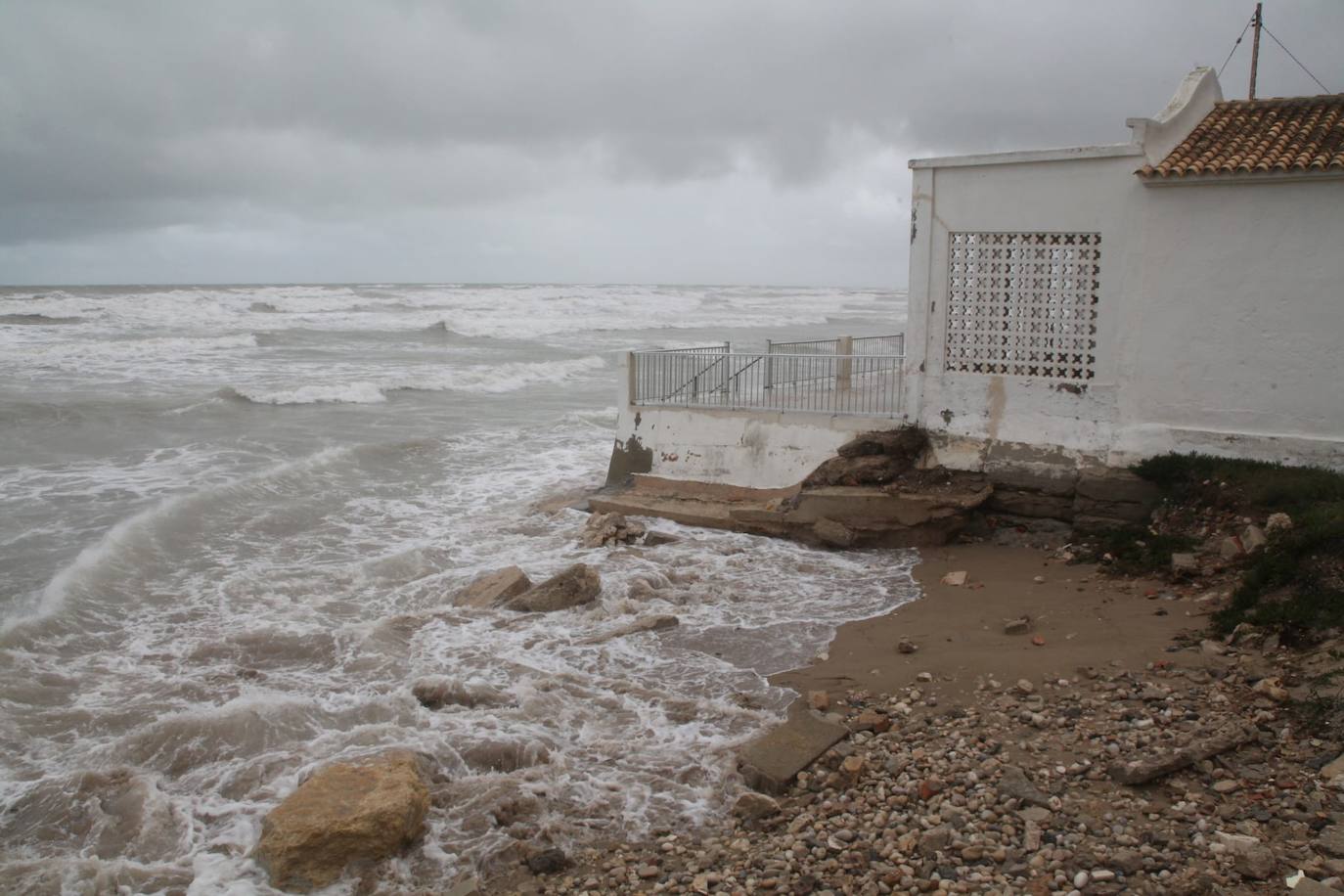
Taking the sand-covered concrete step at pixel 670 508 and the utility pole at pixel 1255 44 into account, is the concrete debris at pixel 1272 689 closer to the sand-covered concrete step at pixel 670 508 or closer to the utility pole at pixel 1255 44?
the sand-covered concrete step at pixel 670 508

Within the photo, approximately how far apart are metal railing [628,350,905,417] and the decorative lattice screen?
1.52 meters

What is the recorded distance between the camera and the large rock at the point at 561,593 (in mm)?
11047

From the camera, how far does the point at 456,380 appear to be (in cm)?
3319

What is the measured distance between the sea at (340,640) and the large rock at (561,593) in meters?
0.19

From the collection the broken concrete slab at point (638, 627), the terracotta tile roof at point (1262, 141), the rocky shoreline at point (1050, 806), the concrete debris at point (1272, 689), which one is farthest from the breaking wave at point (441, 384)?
the concrete debris at point (1272, 689)

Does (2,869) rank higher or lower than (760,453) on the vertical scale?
lower

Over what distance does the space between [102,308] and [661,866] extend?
63.2m

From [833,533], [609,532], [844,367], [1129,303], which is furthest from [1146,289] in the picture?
[609,532]

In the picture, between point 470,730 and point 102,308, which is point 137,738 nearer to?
point 470,730

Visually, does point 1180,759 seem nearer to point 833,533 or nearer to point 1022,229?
point 833,533

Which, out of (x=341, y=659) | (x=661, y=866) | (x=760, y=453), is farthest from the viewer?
(x=760, y=453)

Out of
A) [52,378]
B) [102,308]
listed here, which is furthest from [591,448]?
[102,308]

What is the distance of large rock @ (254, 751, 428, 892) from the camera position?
20.5 ft

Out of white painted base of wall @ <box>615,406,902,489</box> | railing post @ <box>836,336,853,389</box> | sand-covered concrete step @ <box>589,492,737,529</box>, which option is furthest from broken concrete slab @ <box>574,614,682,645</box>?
railing post @ <box>836,336,853,389</box>
